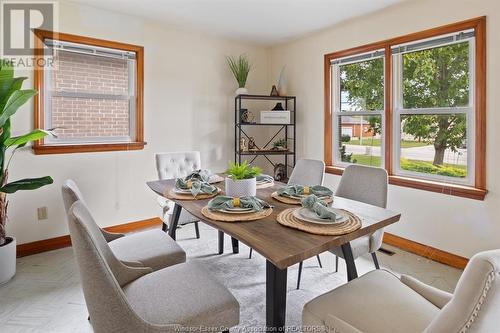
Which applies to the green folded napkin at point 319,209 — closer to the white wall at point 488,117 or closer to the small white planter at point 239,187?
the small white planter at point 239,187

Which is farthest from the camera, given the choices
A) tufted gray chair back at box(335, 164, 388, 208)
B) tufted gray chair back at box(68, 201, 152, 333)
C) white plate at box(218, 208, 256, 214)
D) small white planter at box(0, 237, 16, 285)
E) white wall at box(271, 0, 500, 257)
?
white wall at box(271, 0, 500, 257)

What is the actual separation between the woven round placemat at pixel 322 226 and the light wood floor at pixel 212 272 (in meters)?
0.81

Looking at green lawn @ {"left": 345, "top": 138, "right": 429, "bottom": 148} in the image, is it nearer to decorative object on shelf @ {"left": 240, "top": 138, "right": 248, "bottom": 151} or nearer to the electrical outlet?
decorative object on shelf @ {"left": 240, "top": 138, "right": 248, "bottom": 151}

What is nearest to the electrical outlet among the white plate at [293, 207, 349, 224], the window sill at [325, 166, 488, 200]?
the white plate at [293, 207, 349, 224]

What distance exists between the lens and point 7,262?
2375 mm

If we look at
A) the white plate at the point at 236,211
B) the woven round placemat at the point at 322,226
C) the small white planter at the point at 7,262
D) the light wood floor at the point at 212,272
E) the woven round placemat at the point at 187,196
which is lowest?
the light wood floor at the point at 212,272

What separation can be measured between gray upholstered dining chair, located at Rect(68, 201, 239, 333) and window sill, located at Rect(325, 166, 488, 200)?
2.31m

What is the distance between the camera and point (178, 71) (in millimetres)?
3730

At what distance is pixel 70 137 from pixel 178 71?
1405mm

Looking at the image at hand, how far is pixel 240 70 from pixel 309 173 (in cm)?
193

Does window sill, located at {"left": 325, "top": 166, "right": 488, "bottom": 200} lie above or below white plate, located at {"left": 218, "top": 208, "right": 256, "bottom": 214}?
above

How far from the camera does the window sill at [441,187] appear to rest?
2.56 meters

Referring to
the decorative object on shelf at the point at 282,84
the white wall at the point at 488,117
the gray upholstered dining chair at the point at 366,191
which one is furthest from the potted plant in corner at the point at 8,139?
the white wall at the point at 488,117

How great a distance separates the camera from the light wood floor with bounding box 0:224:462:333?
1946 mm
